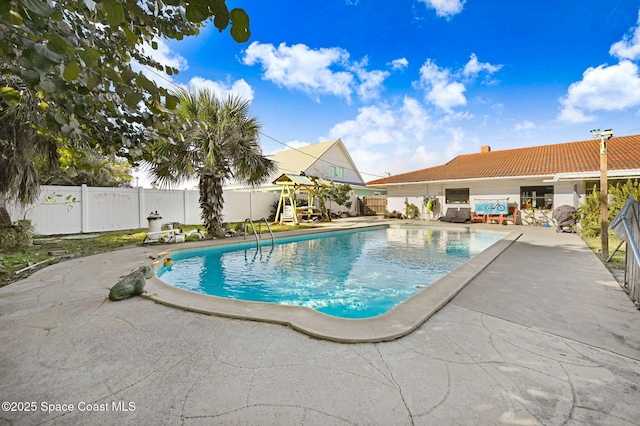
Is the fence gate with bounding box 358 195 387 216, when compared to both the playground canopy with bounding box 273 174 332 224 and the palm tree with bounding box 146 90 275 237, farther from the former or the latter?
the palm tree with bounding box 146 90 275 237

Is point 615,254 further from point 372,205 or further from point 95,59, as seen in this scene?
point 372,205

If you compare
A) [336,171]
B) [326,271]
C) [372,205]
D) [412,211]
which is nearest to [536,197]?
[412,211]

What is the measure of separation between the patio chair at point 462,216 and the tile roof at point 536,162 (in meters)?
2.20

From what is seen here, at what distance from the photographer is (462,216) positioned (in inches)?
704

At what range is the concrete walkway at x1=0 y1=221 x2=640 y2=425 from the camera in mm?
1838

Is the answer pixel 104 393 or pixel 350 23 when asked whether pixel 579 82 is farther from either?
pixel 104 393

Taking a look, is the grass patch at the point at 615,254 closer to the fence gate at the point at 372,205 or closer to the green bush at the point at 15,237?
the green bush at the point at 15,237

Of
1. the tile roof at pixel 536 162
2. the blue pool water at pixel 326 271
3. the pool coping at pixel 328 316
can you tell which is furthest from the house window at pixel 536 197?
the pool coping at pixel 328 316

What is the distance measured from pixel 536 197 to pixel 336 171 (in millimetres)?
17306

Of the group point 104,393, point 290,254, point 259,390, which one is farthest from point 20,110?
point 290,254

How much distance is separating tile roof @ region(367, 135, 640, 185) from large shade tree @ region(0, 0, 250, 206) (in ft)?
59.1

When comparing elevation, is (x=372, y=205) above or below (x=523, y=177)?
below

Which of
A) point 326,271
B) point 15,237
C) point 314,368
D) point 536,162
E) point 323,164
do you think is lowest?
point 326,271

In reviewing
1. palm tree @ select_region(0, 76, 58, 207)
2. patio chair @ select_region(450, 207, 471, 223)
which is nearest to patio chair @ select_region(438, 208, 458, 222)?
patio chair @ select_region(450, 207, 471, 223)
